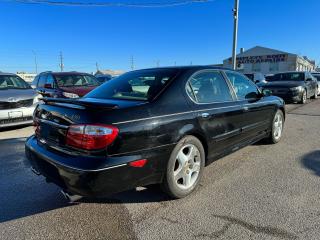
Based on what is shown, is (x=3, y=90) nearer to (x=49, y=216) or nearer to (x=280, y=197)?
(x=49, y=216)

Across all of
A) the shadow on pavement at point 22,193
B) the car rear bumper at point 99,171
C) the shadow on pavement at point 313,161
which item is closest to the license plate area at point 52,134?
the car rear bumper at point 99,171

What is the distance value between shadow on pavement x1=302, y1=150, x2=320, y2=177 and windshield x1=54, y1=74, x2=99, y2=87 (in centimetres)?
686

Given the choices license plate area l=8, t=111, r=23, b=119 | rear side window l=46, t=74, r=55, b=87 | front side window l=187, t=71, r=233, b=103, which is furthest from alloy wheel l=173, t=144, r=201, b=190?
rear side window l=46, t=74, r=55, b=87

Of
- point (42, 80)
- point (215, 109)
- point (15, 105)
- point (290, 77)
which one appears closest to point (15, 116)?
point (15, 105)

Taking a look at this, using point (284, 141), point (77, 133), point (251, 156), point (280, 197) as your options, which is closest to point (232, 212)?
point (280, 197)

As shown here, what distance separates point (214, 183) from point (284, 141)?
2.95 metres

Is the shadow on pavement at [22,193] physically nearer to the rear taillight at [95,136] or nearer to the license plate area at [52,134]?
the license plate area at [52,134]

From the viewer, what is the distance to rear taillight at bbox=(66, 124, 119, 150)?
8.52 feet

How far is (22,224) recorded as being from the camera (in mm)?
2850

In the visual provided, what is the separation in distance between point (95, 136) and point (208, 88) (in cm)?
190

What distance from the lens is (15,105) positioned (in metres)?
7.15

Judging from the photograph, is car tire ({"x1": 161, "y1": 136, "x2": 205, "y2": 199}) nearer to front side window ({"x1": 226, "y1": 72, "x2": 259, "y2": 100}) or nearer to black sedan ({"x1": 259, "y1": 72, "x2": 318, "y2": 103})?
front side window ({"x1": 226, "y1": 72, "x2": 259, "y2": 100})

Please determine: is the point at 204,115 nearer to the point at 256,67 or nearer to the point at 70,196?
the point at 70,196

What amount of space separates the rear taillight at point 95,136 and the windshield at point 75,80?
269 inches
